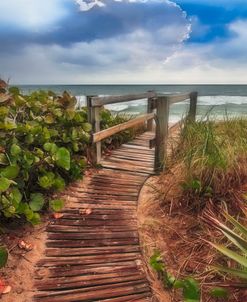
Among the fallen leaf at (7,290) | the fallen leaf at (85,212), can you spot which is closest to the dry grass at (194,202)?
the fallen leaf at (85,212)

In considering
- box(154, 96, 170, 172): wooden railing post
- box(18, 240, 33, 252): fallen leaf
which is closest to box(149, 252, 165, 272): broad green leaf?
box(18, 240, 33, 252): fallen leaf

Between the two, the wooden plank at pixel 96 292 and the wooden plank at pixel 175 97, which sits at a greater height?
the wooden plank at pixel 175 97

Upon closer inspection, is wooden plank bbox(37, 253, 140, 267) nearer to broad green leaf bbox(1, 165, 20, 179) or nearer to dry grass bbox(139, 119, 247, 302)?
dry grass bbox(139, 119, 247, 302)

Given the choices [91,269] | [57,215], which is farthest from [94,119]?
[91,269]

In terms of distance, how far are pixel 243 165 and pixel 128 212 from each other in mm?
1424

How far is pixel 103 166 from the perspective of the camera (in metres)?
5.66

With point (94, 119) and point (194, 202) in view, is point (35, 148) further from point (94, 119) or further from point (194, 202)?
point (194, 202)

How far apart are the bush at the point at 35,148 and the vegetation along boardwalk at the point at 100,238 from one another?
11.4 inches

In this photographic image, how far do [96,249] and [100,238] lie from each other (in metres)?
0.19

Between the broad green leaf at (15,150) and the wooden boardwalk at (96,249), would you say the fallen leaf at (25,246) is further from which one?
the broad green leaf at (15,150)

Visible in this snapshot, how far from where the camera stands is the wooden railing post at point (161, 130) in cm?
512

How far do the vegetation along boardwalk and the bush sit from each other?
0.29 meters

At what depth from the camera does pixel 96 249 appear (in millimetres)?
3375

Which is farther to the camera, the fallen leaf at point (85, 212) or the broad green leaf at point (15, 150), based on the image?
the fallen leaf at point (85, 212)
